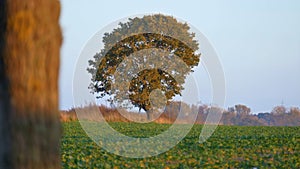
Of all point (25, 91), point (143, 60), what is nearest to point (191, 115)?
point (143, 60)

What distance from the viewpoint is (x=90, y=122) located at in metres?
34.9

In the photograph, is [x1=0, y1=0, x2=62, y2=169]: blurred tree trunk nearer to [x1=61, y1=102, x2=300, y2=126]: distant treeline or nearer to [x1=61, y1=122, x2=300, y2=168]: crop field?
[x1=61, y1=122, x2=300, y2=168]: crop field

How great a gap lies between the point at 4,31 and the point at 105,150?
15.9 meters

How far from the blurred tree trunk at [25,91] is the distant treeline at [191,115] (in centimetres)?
2907

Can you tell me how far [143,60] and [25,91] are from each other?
46.2 meters

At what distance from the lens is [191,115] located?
36750mm

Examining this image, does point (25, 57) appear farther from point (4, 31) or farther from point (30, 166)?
point (30, 166)

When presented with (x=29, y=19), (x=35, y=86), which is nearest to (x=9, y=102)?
(x=35, y=86)

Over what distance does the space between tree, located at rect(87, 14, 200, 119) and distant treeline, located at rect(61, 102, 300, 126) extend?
4.83 feet

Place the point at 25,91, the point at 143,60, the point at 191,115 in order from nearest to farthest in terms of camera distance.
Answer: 1. the point at 25,91
2. the point at 191,115
3. the point at 143,60

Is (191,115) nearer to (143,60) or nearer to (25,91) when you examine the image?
(143,60)

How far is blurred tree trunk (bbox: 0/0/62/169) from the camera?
4.53 metres

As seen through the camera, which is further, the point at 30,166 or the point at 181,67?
the point at 181,67

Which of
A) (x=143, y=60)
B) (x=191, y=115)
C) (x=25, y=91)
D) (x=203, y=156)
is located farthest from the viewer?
(x=143, y=60)
